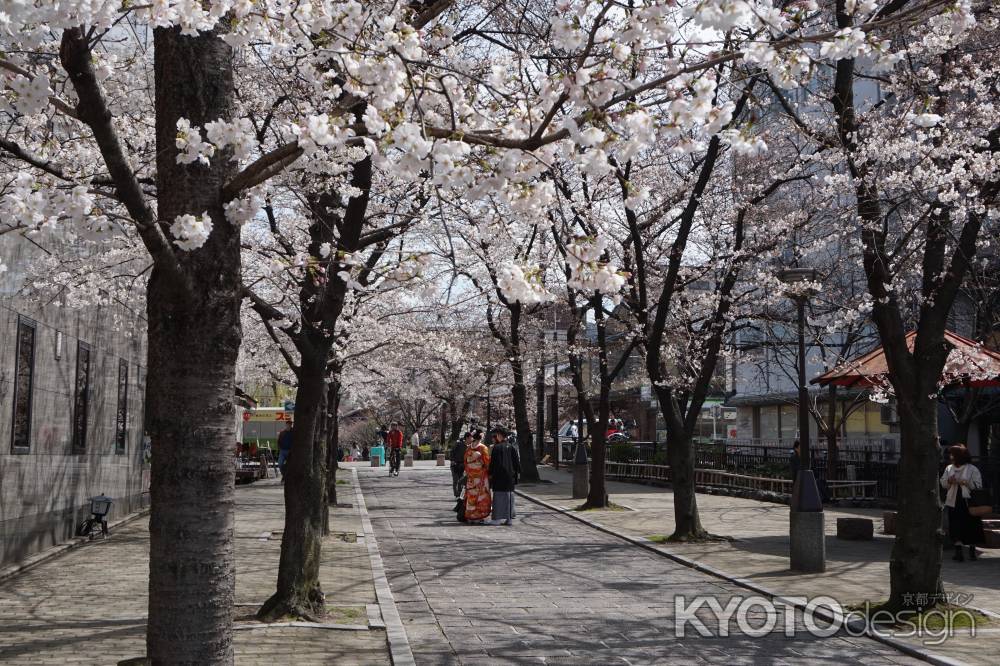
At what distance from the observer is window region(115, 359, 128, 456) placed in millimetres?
20703

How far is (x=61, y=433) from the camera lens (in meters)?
15.8

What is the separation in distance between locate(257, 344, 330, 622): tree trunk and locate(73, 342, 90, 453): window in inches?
306

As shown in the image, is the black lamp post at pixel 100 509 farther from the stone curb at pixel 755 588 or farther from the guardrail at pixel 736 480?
the guardrail at pixel 736 480

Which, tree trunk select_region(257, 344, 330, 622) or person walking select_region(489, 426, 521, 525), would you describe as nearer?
tree trunk select_region(257, 344, 330, 622)

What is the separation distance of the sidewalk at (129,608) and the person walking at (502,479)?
403 cm

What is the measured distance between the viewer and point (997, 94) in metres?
12.3

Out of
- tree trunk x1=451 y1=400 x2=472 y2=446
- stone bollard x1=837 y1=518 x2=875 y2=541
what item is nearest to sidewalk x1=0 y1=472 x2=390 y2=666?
stone bollard x1=837 y1=518 x2=875 y2=541

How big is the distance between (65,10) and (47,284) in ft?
35.1

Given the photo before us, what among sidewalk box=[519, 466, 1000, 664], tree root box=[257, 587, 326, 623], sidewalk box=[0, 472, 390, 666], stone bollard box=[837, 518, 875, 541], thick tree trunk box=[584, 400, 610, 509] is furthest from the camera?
thick tree trunk box=[584, 400, 610, 509]

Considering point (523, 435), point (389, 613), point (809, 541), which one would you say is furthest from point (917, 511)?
point (523, 435)

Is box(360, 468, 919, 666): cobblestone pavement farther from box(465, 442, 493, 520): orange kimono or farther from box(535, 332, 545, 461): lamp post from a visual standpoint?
box(535, 332, 545, 461): lamp post

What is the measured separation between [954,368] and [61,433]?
604 inches

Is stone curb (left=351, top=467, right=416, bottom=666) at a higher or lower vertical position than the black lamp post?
lower

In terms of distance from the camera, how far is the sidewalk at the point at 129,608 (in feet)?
27.6
